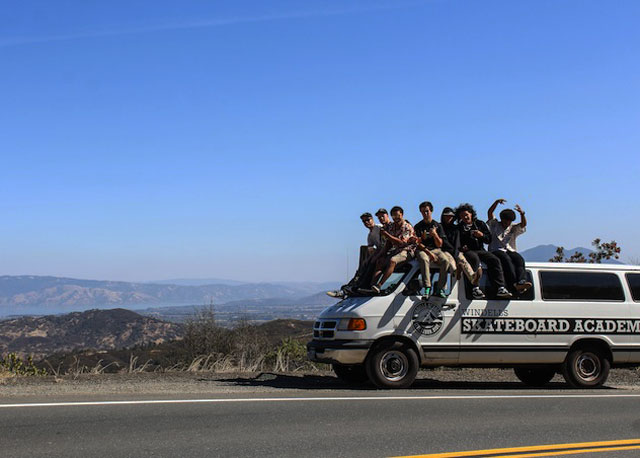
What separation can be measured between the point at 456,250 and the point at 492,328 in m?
1.36

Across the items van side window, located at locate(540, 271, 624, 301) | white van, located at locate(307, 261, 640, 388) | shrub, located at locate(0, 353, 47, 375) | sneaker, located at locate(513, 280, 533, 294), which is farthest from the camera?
shrub, located at locate(0, 353, 47, 375)

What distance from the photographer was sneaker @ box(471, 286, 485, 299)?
11.4 m

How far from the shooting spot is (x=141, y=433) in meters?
7.31

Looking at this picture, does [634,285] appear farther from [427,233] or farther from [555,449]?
[555,449]

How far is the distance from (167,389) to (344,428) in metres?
3.81

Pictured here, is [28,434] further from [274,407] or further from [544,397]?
[544,397]

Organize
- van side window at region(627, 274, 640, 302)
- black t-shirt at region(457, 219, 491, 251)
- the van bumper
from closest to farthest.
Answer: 1. the van bumper
2. black t-shirt at region(457, 219, 491, 251)
3. van side window at region(627, 274, 640, 302)

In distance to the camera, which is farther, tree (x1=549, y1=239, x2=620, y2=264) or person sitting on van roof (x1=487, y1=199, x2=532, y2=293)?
tree (x1=549, y1=239, x2=620, y2=264)

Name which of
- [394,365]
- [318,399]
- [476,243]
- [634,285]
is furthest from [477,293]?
[318,399]

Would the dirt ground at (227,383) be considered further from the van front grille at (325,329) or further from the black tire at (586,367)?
the van front grille at (325,329)

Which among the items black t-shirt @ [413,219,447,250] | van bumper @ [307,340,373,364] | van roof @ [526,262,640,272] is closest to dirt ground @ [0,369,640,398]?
van bumper @ [307,340,373,364]

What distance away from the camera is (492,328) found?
11.5m

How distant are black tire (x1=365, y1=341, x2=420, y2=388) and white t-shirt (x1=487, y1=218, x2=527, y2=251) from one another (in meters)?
2.33

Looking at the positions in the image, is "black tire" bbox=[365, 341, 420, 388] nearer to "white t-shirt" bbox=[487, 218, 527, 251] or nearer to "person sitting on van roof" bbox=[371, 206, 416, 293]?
"person sitting on van roof" bbox=[371, 206, 416, 293]
